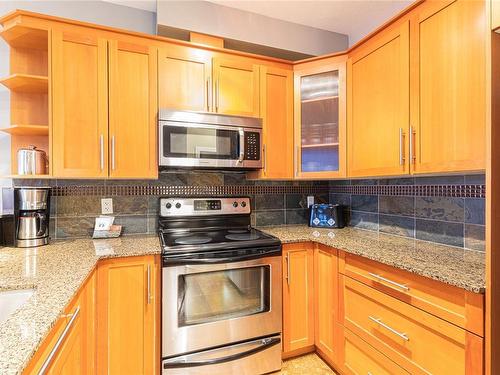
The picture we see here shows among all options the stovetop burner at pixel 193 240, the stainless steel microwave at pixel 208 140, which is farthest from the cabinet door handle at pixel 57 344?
the stainless steel microwave at pixel 208 140

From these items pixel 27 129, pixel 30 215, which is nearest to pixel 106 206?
pixel 30 215

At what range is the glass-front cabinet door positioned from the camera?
214 cm

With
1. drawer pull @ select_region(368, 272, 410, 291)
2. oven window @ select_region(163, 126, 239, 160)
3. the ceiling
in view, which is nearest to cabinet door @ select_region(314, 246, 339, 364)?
drawer pull @ select_region(368, 272, 410, 291)

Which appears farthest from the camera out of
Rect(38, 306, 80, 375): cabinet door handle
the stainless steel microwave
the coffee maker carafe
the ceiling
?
the ceiling

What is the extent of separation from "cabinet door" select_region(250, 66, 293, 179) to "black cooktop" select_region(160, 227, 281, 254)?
49 centimetres

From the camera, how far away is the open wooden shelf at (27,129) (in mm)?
1724

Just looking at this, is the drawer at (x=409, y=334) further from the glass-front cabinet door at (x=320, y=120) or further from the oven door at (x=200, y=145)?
the oven door at (x=200, y=145)

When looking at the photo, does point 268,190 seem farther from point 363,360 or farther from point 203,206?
point 363,360

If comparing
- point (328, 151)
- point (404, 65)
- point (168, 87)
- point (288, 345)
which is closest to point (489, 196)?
point (404, 65)

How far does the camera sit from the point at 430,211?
1.84 metres

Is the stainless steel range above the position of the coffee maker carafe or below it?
below

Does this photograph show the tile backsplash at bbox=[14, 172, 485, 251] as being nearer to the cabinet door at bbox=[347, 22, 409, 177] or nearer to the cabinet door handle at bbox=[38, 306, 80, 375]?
the cabinet door at bbox=[347, 22, 409, 177]

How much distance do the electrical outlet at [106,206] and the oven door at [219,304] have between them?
801mm

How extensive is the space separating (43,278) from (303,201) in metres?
2.07
